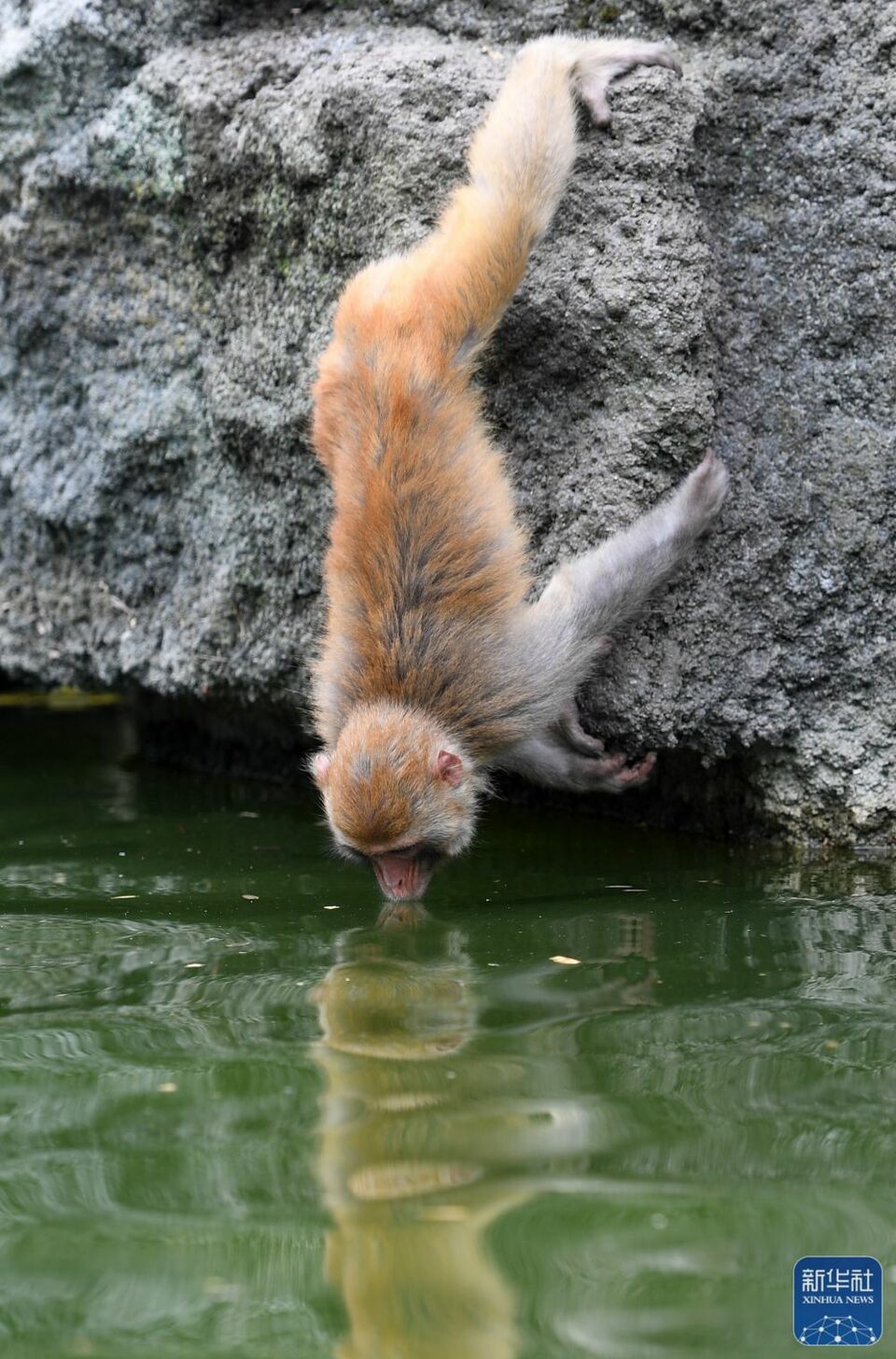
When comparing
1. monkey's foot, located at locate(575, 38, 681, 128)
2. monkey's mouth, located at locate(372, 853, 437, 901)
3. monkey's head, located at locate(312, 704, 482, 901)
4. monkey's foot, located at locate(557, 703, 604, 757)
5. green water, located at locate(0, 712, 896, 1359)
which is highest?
monkey's foot, located at locate(575, 38, 681, 128)

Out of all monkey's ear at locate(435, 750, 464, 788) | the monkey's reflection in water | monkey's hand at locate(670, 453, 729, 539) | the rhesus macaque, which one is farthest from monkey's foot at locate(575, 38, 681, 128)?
the monkey's reflection in water

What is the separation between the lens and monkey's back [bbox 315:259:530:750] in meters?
5.32

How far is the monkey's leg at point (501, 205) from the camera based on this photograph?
→ 18.1 feet

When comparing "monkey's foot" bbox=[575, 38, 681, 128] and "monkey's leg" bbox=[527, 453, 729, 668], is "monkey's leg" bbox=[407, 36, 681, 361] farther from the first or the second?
"monkey's leg" bbox=[527, 453, 729, 668]

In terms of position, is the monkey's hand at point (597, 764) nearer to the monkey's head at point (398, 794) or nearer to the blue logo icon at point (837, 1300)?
the monkey's head at point (398, 794)

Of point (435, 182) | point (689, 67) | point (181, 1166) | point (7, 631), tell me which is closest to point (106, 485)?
point (7, 631)

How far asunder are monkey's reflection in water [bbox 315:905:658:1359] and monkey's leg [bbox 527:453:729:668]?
135 cm

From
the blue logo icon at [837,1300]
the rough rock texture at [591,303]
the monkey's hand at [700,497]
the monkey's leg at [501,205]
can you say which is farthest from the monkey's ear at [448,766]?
the blue logo icon at [837,1300]

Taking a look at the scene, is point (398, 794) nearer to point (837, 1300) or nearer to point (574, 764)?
point (574, 764)

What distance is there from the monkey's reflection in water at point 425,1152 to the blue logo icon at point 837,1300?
1.76 ft

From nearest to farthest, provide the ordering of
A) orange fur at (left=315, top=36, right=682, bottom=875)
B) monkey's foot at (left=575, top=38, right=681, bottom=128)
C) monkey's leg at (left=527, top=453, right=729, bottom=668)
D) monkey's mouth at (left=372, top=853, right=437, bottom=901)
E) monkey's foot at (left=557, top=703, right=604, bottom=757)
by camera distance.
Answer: monkey's mouth at (left=372, top=853, right=437, bottom=901) < orange fur at (left=315, top=36, right=682, bottom=875) < monkey's leg at (left=527, top=453, right=729, bottom=668) < monkey's foot at (left=575, top=38, right=681, bottom=128) < monkey's foot at (left=557, top=703, right=604, bottom=757)

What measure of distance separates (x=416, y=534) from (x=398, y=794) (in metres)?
0.97

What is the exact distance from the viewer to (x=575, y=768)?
5.98 meters

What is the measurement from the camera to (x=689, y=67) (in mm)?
6117
